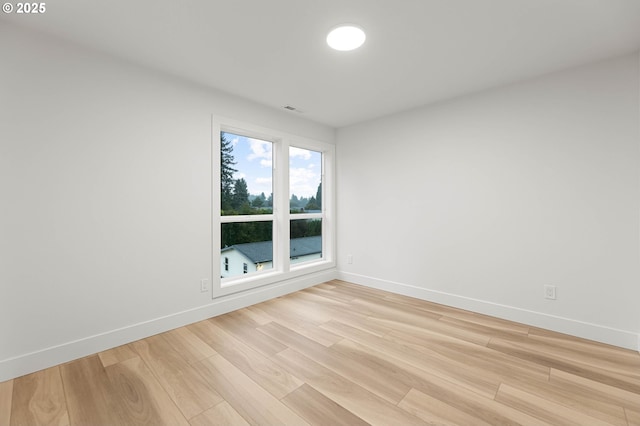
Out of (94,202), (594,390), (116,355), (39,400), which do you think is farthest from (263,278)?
(594,390)

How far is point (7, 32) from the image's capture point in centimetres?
181

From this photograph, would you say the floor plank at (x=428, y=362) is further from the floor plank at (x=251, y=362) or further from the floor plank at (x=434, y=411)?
the floor plank at (x=251, y=362)

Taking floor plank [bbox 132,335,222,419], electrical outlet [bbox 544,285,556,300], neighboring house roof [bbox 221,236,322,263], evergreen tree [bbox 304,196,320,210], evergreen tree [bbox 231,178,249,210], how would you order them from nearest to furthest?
floor plank [bbox 132,335,222,419] → electrical outlet [bbox 544,285,556,300] → evergreen tree [bbox 231,178,249,210] → neighboring house roof [bbox 221,236,322,263] → evergreen tree [bbox 304,196,320,210]

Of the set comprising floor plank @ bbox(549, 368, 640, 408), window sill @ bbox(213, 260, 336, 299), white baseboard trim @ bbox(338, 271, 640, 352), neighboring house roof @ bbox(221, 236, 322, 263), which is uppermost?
neighboring house roof @ bbox(221, 236, 322, 263)

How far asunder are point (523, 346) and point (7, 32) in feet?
14.8

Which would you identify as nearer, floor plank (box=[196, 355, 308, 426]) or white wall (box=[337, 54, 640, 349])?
floor plank (box=[196, 355, 308, 426])

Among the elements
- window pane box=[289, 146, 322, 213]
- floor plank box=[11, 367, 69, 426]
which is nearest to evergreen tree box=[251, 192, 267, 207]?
window pane box=[289, 146, 322, 213]

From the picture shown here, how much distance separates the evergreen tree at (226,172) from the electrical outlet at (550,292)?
337 cm

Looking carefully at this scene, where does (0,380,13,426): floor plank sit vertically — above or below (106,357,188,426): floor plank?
above

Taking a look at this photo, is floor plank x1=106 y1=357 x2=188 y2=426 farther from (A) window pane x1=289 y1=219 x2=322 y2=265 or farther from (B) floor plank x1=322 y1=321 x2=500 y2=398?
(A) window pane x1=289 y1=219 x2=322 y2=265

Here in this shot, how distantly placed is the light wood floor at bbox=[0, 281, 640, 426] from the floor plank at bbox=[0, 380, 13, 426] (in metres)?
0.01

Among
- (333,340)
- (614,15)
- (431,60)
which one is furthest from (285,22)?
(333,340)

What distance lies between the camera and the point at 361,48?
6.92 ft

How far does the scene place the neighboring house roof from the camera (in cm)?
331
